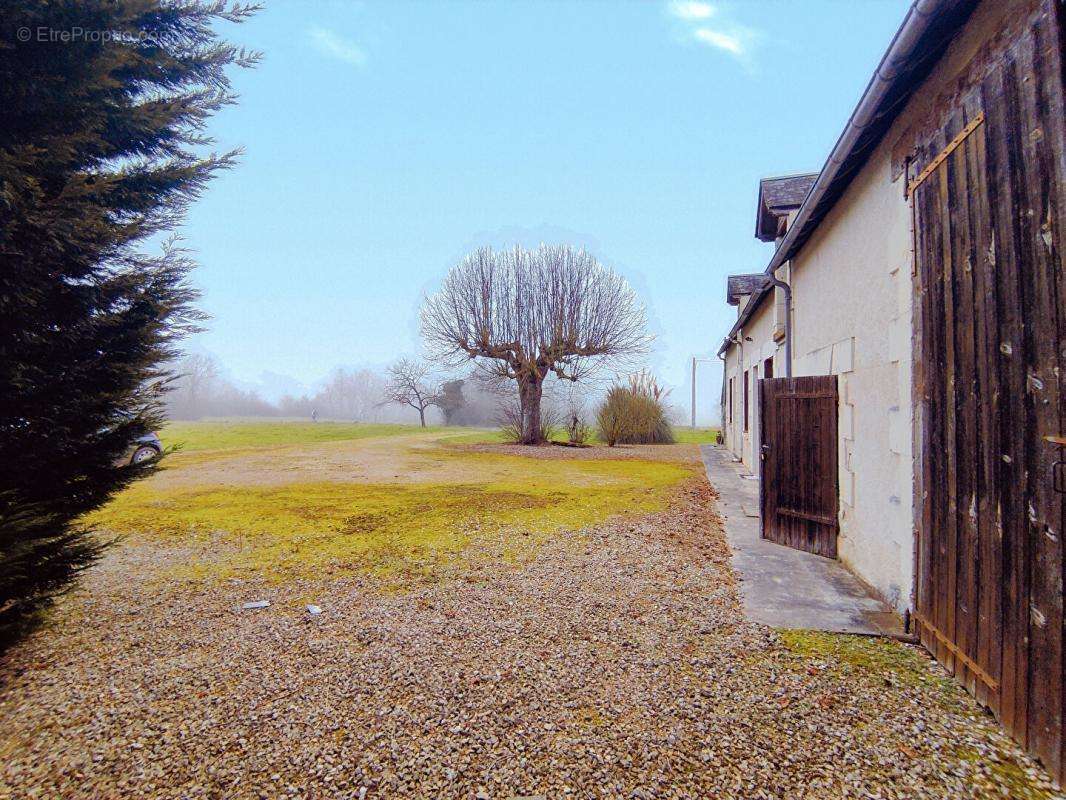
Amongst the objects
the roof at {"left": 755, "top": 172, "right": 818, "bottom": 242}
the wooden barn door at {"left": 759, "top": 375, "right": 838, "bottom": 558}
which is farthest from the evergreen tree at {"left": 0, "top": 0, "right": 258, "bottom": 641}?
the roof at {"left": 755, "top": 172, "right": 818, "bottom": 242}

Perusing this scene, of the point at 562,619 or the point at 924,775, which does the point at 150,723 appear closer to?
the point at 562,619

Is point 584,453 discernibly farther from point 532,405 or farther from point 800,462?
point 800,462

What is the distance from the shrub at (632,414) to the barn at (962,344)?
41.5 feet

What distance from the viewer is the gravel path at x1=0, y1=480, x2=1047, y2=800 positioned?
5.38 feet

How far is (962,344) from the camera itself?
225cm

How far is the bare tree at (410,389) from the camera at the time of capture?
3262 cm

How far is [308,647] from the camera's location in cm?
260

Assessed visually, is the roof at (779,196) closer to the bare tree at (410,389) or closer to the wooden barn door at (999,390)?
the wooden barn door at (999,390)

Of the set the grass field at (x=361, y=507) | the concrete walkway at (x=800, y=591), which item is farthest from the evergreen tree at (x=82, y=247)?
the concrete walkway at (x=800, y=591)

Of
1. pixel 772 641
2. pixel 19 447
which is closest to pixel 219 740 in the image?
pixel 19 447

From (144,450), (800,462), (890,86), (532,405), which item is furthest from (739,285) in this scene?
(144,450)

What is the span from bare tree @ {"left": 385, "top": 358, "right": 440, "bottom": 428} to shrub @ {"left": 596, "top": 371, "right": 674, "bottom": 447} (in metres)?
18.6

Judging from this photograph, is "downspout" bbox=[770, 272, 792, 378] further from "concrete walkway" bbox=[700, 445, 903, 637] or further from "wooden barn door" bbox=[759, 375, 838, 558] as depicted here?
"concrete walkway" bbox=[700, 445, 903, 637]

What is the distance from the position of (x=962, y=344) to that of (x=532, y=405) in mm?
14586
